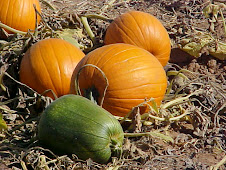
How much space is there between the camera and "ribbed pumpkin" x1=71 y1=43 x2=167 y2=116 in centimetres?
398

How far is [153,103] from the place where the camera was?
403 centimetres

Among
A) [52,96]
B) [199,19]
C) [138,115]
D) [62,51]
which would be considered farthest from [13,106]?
[199,19]

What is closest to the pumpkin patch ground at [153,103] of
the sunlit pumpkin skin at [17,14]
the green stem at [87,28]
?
the green stem at [87,28]

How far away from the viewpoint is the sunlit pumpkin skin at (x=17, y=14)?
5.48m

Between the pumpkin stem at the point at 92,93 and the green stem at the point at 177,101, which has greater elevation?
the pumpkin stem at the point at 92,93

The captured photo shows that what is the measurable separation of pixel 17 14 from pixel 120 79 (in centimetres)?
212

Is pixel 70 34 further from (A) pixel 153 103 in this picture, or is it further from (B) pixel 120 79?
(A) pixel 153 103

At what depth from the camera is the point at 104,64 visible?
404cm

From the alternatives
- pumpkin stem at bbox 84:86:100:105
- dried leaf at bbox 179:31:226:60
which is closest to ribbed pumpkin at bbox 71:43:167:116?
pumpkin stem at bbox 84:86:100:105

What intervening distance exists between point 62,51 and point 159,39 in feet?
3.69

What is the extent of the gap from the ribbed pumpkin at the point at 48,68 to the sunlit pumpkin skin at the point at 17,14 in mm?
1108

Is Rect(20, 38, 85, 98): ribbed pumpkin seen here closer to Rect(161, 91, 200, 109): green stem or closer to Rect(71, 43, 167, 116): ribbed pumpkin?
Rect(71, 43, 167, 116): ribbed pumpkin

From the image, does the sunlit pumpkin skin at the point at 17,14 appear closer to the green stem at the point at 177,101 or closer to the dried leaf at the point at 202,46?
the dried leaf at the point at 202,46

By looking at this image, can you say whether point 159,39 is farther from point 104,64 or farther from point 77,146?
point 77,146
